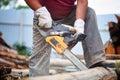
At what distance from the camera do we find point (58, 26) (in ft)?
8.61

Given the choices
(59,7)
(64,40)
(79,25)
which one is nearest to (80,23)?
(79,25)

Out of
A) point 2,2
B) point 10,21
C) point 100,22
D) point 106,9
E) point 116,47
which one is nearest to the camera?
point 106,9

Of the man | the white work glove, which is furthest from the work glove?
the white work glove

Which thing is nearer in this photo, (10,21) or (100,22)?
(100,22)

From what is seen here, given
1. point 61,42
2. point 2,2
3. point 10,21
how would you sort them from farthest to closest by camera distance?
1. point 2,2
2. point 10,21
3. point 61,42

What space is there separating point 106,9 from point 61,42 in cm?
316

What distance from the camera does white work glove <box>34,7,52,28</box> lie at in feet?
8.71

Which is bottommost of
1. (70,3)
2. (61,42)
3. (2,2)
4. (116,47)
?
(2,2)

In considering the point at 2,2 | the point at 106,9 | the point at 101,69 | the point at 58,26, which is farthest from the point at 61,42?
the point at 2,2

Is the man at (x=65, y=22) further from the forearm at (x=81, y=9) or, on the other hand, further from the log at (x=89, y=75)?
the log at (x=89, y=75)

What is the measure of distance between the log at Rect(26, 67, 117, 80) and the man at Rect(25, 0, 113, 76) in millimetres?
163

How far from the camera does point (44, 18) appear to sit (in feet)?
8.75

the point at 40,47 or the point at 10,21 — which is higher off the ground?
the point at 40,47

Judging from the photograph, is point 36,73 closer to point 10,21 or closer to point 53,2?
point 53,2
